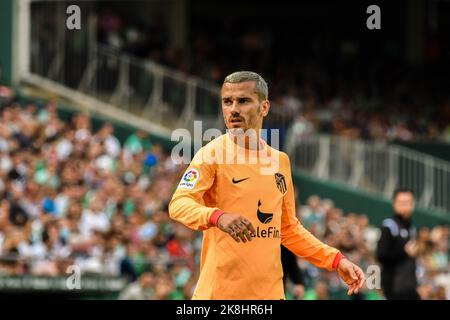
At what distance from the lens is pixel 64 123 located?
21.6m

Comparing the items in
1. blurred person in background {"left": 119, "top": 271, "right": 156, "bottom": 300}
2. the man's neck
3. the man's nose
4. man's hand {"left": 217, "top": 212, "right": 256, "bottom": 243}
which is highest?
the man's nose

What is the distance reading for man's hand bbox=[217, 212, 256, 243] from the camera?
722 centimetres

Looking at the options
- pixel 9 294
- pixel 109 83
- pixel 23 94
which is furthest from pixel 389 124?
pixel 9 294

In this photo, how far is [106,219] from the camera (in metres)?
18.4

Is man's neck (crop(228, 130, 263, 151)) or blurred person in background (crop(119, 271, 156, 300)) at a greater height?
man's neck (crop(228, 130, 263, 151))

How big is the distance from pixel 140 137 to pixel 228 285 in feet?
49.1

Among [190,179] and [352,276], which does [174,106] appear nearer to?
[352,276]

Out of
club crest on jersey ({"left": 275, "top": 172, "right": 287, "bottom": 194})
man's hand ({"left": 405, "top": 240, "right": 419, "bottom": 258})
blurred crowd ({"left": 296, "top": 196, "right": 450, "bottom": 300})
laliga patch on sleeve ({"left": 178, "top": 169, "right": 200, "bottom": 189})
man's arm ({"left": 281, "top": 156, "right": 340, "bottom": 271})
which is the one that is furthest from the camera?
blurred crowd ({"left": 296, "top": 196, "right": 450, "bottom": 300})

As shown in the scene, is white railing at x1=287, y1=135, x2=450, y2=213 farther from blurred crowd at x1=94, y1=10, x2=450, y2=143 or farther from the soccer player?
the soccer player

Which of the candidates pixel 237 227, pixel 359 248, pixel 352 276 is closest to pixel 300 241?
pixel 352 276

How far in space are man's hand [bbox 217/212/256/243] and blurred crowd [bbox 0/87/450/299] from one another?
7947 millimetres

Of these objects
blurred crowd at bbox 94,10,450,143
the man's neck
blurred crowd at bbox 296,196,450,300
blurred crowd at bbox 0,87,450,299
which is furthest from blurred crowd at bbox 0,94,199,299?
the man's neck

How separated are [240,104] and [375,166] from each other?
1709cm
